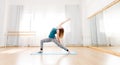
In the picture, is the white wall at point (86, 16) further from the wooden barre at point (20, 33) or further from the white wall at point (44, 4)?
the wooden barre at point (20, 33)

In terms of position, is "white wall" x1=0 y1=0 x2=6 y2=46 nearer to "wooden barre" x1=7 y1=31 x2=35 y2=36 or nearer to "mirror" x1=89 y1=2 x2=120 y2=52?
"wooden barre" x1=7 y1=31 x2=35 y2=36

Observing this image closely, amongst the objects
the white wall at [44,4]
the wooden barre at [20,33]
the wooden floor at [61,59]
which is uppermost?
the white wall at [44,4]

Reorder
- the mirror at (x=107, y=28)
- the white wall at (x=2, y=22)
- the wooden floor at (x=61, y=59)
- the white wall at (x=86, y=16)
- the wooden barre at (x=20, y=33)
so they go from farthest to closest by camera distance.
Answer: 1. the wooden barre at (x=20, y=33)
2. the white wall at (x=2, y=22)
3. the white wall at (x=86, y=16)
4. the mirror at (x=107, y=28)
5. the wooden floor at (x=61, y=59)

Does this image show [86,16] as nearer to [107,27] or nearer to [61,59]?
[107,27]

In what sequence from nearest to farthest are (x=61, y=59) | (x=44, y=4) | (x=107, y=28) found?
1. (x=61, y=59)
2. (x=107, y=28)
3. (x=44, y=4)

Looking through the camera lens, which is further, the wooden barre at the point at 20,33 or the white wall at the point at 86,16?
the wooden barre at the point at 20,33

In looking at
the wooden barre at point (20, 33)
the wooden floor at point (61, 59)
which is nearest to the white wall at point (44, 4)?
the wooden barre at point (20, 33)

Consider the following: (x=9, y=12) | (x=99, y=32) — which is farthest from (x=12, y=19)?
(x=99, y=32)

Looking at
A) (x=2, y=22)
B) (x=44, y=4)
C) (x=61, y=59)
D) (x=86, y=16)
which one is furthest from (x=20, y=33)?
(x=61, y=59)

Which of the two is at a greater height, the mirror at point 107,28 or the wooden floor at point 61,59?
the mirror at point 107,28

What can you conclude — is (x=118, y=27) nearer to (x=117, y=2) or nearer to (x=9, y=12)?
(x=117, y=2)

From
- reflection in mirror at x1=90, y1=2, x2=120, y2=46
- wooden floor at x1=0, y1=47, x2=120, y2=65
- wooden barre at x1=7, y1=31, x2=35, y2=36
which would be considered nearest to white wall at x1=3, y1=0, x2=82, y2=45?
wooden barre at x1=7, y1=31, x2=35, y2=36

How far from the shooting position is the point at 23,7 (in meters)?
7.23

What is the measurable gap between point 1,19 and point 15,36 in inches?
40.2
